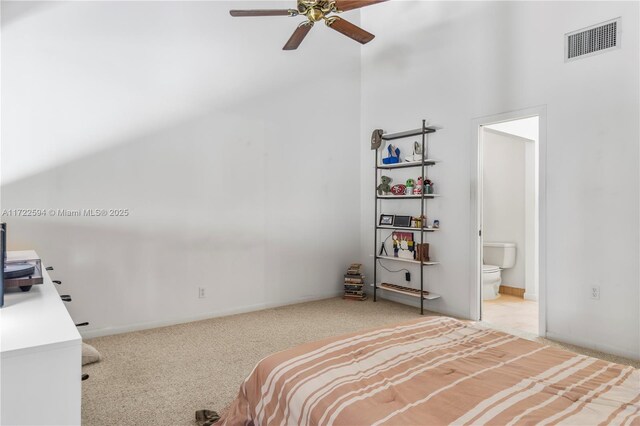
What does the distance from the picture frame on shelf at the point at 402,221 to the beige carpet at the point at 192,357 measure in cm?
94

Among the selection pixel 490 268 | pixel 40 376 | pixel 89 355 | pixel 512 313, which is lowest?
pixel 512 313

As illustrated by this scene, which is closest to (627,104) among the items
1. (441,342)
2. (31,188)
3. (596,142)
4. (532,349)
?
(596,142)

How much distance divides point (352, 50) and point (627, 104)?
126 inches

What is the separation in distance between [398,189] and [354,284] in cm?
129

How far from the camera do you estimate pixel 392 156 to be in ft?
15.7

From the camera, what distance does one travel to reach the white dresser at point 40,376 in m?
1.08

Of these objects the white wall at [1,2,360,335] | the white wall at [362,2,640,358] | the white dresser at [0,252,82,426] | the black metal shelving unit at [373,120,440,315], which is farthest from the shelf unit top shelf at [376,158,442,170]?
the white dresser at [0,252,82,426]

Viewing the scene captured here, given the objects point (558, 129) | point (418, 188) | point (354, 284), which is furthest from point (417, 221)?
point (558, 129)

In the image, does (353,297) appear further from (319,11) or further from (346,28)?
(319,11)

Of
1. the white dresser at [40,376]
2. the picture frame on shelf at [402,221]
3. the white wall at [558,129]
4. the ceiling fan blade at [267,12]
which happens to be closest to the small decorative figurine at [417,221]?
the picture frame on shelf at [402,221]

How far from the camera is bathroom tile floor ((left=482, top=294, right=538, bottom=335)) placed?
395cm

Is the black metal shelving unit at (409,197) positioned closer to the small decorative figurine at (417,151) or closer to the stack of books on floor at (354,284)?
the small decorative figurine at (417,151)

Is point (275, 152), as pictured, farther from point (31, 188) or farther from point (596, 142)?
point (596, 142)

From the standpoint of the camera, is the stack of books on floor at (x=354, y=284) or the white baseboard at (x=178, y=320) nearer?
the white baseboard at (x=178, y=320)
